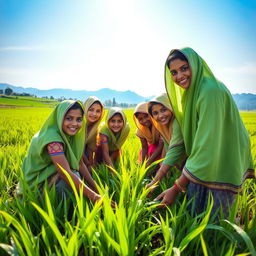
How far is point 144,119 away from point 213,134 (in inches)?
68.6

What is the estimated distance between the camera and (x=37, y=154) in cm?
188

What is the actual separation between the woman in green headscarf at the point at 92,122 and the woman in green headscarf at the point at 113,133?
0.44 feet

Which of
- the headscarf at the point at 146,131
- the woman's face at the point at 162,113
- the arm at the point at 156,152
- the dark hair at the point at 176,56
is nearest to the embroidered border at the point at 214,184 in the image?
the dark hair at the point at 176,56

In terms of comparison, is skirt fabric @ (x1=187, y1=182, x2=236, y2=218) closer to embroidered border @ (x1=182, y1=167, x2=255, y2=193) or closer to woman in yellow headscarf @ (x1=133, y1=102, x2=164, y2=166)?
embroidered border @ (x1=182, y1=167, x2=255, y2=193)

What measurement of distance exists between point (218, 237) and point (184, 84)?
3.36 feet

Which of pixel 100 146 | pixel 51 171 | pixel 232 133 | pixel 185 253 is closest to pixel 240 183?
pixel 232 133

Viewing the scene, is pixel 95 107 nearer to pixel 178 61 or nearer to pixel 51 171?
pixel 51 171

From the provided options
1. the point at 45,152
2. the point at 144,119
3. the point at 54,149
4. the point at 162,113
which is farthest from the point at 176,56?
the point at 144,119

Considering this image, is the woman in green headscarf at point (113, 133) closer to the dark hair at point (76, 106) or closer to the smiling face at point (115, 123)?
the smiling face at point (115, 123)

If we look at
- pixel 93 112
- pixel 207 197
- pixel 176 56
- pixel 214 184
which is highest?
pixel 176 56

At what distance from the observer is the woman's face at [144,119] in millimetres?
3119

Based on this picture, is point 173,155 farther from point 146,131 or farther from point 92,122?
point 92,122

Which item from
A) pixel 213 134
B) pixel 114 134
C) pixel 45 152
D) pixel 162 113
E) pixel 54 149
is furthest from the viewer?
pixel 114 134

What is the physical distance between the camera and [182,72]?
163 centimetres
